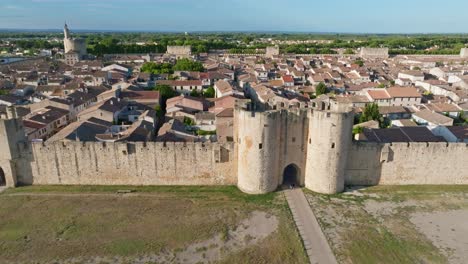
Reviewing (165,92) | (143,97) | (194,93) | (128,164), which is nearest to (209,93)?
(194,93)

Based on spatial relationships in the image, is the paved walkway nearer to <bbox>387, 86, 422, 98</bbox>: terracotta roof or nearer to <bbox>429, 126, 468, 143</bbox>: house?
<bbox>429, 126, 468, 143</bbox>: house

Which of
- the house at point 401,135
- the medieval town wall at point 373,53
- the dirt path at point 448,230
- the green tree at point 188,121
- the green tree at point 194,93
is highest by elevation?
the medieval town wall at point 373,53

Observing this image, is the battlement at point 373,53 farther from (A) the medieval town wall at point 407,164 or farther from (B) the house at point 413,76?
(A) the medieval town wall at point 407,164

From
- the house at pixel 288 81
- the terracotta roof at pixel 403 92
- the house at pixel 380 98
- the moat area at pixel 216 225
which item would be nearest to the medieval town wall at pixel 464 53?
the terracotta roof at pixel 403 92

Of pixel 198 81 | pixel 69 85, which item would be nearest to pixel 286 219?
pixel 198 81

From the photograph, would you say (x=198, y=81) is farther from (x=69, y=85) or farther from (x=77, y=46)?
(x=77, y=46)

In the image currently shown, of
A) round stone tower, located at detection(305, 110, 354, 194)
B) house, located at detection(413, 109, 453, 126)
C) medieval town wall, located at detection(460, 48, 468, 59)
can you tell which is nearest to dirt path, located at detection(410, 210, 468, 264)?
round stone tower, located at detection(305, 110, 354, 194)

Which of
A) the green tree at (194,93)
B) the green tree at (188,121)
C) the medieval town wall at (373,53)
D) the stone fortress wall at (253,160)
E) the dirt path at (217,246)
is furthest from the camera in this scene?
the medieval town wall at (373,53)
